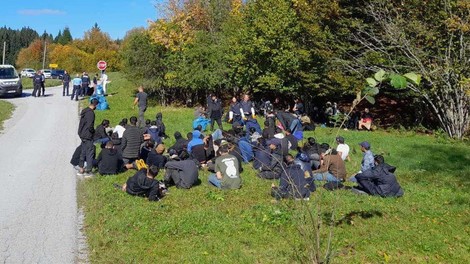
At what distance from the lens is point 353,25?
72.5 ft

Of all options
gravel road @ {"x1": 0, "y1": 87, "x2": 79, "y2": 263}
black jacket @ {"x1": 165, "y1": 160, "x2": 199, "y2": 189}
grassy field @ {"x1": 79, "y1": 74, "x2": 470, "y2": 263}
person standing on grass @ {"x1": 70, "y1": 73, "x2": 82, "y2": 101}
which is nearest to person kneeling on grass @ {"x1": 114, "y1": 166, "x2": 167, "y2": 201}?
grassy field @ {"x1": 79, "y1": 74, "x2": 470, "y2": 263}

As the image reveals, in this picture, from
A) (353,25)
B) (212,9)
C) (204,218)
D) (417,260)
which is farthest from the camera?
(212,9)

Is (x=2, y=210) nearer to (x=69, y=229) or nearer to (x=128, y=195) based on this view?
(x=69, y=229)

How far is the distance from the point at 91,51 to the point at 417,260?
3348 inches

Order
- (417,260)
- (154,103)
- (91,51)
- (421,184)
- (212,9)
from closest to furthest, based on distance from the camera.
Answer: (417,260) → (421,184) → (154,103) → (212,9) → (91,51)

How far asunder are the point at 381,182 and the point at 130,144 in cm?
654

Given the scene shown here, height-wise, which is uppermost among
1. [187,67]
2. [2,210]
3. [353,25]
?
[353,25]

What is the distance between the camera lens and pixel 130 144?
12.4 meters

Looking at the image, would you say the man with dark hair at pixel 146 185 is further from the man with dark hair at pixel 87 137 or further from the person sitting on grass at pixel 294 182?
the person sitting on grass at pixel 294 182

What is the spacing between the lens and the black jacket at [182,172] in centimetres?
1087

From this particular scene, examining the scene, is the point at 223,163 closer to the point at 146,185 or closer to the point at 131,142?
the point at 146,185

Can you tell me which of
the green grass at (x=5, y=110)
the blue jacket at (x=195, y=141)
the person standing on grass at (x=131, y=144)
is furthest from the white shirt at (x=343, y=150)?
the green grass at (x=5, y=110)

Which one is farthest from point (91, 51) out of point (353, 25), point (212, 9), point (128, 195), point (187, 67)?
point (128, 195)

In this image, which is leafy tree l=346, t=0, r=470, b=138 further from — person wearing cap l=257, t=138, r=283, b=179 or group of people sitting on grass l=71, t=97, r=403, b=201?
person wearing cap l=257, t=138, r=283, b=179
